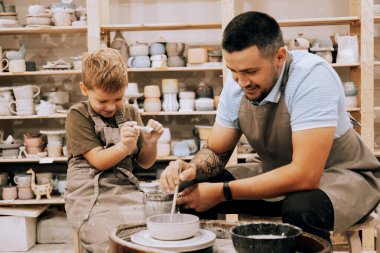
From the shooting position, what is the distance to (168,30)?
4.80 metres

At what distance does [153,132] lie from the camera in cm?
234

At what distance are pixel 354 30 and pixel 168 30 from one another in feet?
5.32

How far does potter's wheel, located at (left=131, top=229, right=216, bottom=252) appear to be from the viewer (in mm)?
1521

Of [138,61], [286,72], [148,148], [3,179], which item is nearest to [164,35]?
[138,61]

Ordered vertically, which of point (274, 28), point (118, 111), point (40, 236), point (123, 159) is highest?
point (274, 28)

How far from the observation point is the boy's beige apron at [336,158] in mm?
1950

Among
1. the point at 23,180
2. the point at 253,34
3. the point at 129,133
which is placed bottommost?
the point at 23,180

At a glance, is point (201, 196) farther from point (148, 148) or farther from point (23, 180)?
point (23, 180)

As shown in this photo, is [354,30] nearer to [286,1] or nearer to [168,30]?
[286,1]

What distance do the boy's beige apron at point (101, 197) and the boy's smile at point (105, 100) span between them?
0.26 feet

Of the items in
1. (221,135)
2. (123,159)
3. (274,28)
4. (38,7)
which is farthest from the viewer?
(38,7)

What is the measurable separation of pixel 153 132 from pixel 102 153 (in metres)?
0.25

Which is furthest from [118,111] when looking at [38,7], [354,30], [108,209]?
[354,30]

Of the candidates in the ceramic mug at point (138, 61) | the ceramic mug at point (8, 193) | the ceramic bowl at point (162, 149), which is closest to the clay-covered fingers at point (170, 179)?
the ceramic bowl at point (162, 149)
